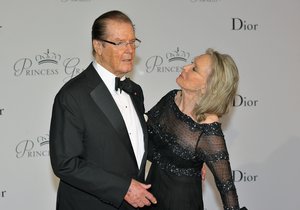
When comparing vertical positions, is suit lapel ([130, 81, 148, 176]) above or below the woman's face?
below

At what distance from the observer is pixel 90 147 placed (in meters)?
2.24

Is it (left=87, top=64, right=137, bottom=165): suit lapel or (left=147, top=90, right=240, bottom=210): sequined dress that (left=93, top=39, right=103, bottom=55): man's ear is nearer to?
(left=87, top=64, right=137, bottom=165): suit lapel

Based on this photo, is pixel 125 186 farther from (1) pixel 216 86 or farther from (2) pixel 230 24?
(2) pixel 230 24

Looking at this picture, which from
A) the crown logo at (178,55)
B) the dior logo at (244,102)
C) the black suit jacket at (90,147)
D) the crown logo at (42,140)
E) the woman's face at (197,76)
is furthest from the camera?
the dior logo at (244,102)

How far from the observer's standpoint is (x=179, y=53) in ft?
12.5

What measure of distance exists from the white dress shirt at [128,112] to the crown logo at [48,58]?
49.0 inches

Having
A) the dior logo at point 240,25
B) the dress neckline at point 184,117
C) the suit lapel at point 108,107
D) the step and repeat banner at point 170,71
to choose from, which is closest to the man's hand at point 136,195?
the suit lapel at point 108,107

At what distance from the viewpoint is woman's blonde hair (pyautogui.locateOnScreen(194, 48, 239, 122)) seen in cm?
233

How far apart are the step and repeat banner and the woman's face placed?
1.34m

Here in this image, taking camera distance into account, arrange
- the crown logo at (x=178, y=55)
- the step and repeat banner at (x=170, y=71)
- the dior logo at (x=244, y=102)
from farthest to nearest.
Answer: the dior logo at (x=244, y=102) → the crown logo at (x=178, y=55) → the step and repeat banner at (x=170, y=71)

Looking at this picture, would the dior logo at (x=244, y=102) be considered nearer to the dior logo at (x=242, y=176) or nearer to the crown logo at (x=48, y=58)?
the dior logo at (x=242, y=176)

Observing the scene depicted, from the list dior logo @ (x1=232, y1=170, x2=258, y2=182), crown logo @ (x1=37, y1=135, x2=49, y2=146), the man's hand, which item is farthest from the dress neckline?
dior logo @ (x1=232, y1=170, x2=258, y2=182)

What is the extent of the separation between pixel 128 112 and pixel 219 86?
472 millimetres

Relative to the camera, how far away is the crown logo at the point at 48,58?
11.7 feet
